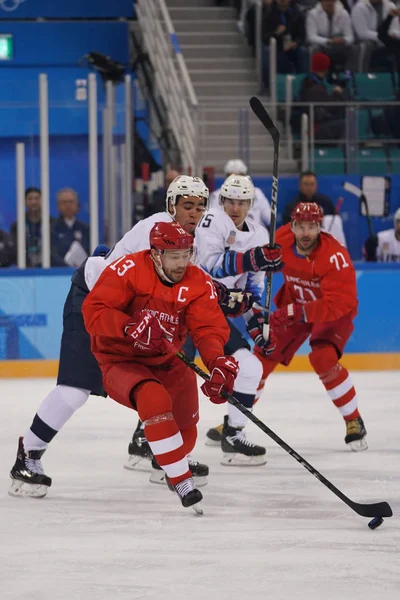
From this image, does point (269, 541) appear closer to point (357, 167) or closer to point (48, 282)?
point (48, 282)

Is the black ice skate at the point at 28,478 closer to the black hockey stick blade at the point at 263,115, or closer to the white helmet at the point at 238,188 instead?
the white helmet at the point at 238,188

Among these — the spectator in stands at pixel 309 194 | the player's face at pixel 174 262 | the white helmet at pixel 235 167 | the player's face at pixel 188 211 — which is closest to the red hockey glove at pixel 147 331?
the player's face at pixel 174 262

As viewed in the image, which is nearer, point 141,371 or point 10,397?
point 141,371

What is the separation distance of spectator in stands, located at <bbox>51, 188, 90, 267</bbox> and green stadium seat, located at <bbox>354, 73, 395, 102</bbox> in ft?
9.54

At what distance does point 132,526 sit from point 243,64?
6.76 m

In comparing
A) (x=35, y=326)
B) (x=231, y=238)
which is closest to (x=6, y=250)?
(x=35, y=326)

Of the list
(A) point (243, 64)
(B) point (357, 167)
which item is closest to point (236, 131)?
(B) point (357, 167)

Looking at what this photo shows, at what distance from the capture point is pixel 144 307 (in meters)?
3.44

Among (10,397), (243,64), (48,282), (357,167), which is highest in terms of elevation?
(243,64)

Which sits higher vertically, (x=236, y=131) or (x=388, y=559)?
(x=236, y=131)

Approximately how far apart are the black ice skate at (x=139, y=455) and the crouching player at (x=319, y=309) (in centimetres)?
59

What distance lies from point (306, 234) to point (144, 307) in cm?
127

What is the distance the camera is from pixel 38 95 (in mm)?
6656

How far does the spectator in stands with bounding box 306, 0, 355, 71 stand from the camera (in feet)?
29.6
